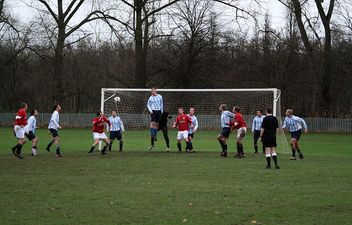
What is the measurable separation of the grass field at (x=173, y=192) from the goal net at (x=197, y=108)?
793cm

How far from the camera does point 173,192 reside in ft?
38.8

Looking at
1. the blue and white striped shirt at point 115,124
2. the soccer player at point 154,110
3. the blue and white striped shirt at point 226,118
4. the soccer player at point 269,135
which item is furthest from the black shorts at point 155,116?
the soccer player at point 269,135

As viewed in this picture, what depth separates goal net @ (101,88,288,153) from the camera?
26875 millimetres

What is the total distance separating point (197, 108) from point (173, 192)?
28017 millimetres

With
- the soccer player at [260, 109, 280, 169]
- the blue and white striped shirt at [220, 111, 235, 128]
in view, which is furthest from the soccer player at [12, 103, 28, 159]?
the soccer player at [260, 109, 280, 169]

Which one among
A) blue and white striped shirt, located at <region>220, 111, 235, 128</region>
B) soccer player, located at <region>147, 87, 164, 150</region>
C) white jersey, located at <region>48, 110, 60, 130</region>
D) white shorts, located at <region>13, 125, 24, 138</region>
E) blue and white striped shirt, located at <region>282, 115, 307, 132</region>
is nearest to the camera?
white shorts, located at <region>13, 125, 24, 138</region>

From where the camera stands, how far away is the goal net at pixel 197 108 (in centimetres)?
2688

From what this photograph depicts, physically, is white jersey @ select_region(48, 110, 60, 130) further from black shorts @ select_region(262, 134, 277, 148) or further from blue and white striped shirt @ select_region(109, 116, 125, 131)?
black shorts @ select_region(262, 134, 277, 148)

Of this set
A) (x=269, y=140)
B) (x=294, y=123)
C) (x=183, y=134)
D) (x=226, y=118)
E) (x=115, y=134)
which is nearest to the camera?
(x=269, y=140)

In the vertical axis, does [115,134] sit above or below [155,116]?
below

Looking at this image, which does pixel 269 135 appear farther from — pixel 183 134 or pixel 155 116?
pixel 155 116

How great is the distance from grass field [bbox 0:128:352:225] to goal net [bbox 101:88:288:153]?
26.0 ft

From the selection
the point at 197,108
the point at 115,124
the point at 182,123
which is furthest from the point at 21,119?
the point at 197,108

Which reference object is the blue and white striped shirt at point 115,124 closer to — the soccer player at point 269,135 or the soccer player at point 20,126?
the soccer player at point 20,126
